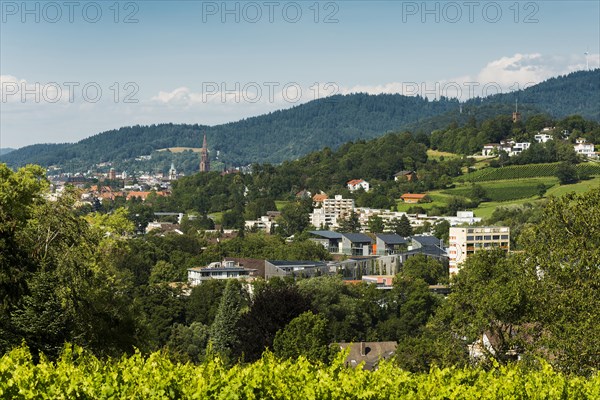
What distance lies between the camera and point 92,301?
18.5m

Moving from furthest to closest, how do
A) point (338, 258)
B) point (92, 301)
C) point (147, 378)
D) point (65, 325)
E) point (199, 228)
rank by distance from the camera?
point (199, 228), point (338, 258), point (92, 301), point (65, 325), point (147, 378)

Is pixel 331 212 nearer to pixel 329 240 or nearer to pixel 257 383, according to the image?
pixel 329 240

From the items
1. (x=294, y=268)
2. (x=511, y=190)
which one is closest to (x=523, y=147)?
(x=511, y=190)

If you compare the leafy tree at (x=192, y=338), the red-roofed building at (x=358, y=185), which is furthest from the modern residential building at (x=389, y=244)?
the leafy tree at (x=192, y=338)

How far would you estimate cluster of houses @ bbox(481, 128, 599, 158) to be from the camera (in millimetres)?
131000

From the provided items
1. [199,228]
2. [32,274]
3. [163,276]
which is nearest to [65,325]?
[32,274]

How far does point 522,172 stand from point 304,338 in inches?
3760

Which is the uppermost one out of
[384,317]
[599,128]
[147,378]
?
[599,128]

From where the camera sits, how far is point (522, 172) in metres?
120

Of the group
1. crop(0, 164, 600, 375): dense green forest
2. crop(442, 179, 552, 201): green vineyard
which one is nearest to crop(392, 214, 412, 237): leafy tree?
crop(442, 179, 552, 201): green vineyard

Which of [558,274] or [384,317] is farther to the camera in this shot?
[384,317]

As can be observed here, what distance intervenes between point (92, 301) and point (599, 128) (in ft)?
453

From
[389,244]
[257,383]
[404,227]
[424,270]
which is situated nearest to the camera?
[257,383]

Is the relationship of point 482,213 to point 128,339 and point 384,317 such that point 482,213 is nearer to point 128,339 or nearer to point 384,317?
point 384,317
